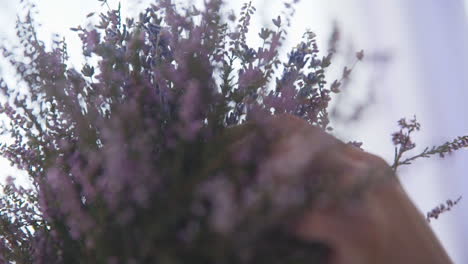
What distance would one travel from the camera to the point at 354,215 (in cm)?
29

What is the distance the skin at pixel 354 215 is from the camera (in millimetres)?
256

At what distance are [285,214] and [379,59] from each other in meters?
0.29

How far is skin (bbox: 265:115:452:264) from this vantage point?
10.1 inches

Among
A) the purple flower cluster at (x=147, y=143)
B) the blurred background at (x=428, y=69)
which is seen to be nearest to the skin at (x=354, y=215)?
the purple flower cluster at (x=147, y=143)

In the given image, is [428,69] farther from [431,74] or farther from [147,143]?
[147,143]

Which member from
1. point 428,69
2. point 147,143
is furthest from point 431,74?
point 147,143

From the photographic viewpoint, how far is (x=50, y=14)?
2.91ft

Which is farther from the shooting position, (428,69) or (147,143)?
(428,69)

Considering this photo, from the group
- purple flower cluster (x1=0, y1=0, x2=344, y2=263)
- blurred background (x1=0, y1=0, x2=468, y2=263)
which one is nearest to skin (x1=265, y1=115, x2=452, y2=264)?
purple flower cluster (x1=0, y1=0, x2=344, y2=263)

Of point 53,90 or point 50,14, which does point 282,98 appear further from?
point 50,14

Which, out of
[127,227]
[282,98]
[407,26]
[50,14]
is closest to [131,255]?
[127,227]

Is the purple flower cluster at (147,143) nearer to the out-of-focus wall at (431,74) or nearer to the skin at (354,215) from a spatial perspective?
the skin at (354,215)

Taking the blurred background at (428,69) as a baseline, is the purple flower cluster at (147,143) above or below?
below

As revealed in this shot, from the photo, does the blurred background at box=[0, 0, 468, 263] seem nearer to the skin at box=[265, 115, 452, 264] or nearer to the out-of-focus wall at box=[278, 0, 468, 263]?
the out-of-focus wall at box=[278, 0, 468, 263]
